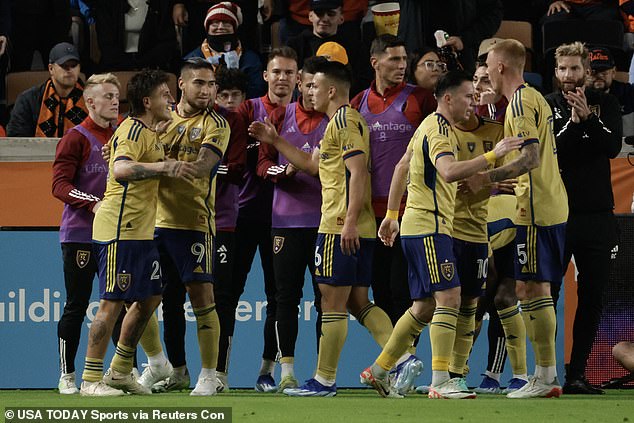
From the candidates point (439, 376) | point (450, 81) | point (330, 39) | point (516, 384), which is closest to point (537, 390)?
point (516, 384)

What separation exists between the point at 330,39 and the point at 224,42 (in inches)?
37.4

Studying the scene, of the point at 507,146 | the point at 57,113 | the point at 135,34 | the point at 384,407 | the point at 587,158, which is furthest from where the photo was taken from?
the point at 135,34

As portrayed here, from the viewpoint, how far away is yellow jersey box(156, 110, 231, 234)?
825 centimetres

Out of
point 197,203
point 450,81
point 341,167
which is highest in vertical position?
point 450,81

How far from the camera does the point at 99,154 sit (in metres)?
8.88

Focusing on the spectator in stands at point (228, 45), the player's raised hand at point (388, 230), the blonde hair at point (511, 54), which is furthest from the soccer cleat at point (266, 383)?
the spectator in stands at point (228, 45)

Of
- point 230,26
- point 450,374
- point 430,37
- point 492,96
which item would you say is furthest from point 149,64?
point 450,374

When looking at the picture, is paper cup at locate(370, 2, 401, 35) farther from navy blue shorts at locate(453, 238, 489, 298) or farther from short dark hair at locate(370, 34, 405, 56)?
navy blue shorts at locate(453, 238, 489, 298)

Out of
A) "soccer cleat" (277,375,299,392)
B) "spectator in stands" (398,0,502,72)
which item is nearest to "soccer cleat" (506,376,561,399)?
"soccer cleat" (277,375,299,392)

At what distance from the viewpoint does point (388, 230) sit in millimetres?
7977

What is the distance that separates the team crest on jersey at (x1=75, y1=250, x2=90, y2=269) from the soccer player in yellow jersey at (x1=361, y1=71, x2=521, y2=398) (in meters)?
2.19

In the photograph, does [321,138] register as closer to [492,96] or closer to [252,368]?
[492,96]

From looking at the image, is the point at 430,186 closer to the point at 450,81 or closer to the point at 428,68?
the point at 450,81

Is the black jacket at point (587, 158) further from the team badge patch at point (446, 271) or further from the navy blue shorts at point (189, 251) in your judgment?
the navy blue shorts at point (189, 251)
